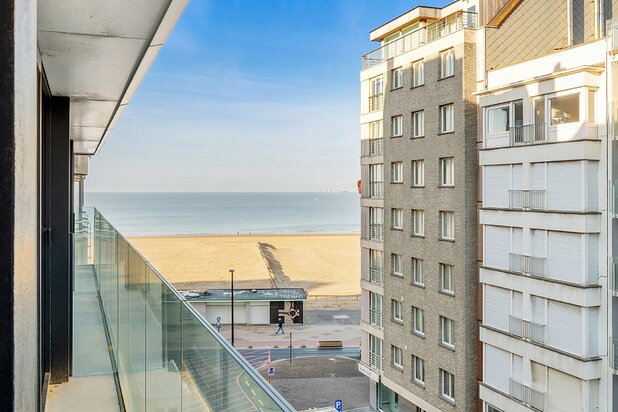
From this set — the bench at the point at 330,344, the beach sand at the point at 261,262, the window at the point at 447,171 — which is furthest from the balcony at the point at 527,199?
the beach sand at the point at 261,262

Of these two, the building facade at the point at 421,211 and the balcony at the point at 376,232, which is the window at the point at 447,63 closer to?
the building facade at the point at 421,211

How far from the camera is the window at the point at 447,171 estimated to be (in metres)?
23.1

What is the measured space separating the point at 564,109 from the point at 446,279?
330 inches

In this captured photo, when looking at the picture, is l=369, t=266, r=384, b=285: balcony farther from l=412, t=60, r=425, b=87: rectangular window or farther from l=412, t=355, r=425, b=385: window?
l=412, t=60, r=425, b=87: rectangular window

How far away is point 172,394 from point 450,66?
71.1 feet

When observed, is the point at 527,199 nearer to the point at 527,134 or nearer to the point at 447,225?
the point at 527,134

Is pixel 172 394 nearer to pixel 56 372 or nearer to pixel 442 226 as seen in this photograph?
pixel 56 372

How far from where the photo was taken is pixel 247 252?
81625 millimetres

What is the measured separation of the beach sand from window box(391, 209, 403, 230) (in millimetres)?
26192

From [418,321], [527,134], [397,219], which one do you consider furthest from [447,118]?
[418,321]

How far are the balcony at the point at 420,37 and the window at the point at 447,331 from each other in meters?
11.0

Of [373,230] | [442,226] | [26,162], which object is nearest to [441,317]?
[442,226]

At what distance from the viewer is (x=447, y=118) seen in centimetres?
2341

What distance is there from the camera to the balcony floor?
18.8 ft
